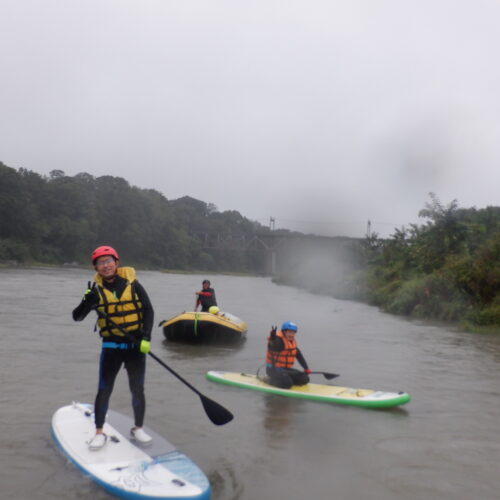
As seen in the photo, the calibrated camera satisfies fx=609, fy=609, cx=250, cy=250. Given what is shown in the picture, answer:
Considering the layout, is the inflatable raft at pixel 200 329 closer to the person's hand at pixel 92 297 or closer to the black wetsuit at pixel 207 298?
the black wetsuit at pixel 207 298

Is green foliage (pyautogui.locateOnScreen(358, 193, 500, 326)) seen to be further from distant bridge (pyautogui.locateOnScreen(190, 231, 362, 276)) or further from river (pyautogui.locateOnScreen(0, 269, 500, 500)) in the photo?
distant bridge (pyautogui.locateOnScreen(190, 231, 362, 276))

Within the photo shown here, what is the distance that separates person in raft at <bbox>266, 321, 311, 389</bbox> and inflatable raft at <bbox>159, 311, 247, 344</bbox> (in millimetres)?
3656

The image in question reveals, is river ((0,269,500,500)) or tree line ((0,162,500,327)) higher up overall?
tree line ((0,162,500,327))

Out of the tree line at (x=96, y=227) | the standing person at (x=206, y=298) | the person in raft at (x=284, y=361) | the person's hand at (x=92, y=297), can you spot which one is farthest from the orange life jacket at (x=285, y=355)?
the tree line at (x=96, y=227)

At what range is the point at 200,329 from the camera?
426 inches

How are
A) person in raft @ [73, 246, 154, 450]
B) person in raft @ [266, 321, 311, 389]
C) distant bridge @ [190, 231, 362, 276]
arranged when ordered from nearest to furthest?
person in raft @ [73, 246, 154, 450]
person in raft @ [266, 321, 311, 389]
distant bridge @ [190, 231, 362, 276]

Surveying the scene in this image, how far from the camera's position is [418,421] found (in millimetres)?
6191

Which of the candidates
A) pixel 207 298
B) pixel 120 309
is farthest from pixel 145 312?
pixel 207 298

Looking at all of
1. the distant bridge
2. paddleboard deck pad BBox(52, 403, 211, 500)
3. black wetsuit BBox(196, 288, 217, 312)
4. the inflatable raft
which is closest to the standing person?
black wetsuit BBox(196, 288, 217, 312)

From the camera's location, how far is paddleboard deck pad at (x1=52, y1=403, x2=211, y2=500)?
12.7ft

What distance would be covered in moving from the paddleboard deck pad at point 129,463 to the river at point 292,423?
0.42 ft

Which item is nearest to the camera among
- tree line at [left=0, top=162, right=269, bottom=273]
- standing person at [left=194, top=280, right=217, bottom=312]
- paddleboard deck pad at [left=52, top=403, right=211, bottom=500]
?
paddleboard deck pad at [left=52, top=403, right=211, bottom=500]

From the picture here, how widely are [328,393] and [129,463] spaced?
3100 mm

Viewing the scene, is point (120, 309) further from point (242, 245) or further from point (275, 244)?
point (242, 245)
